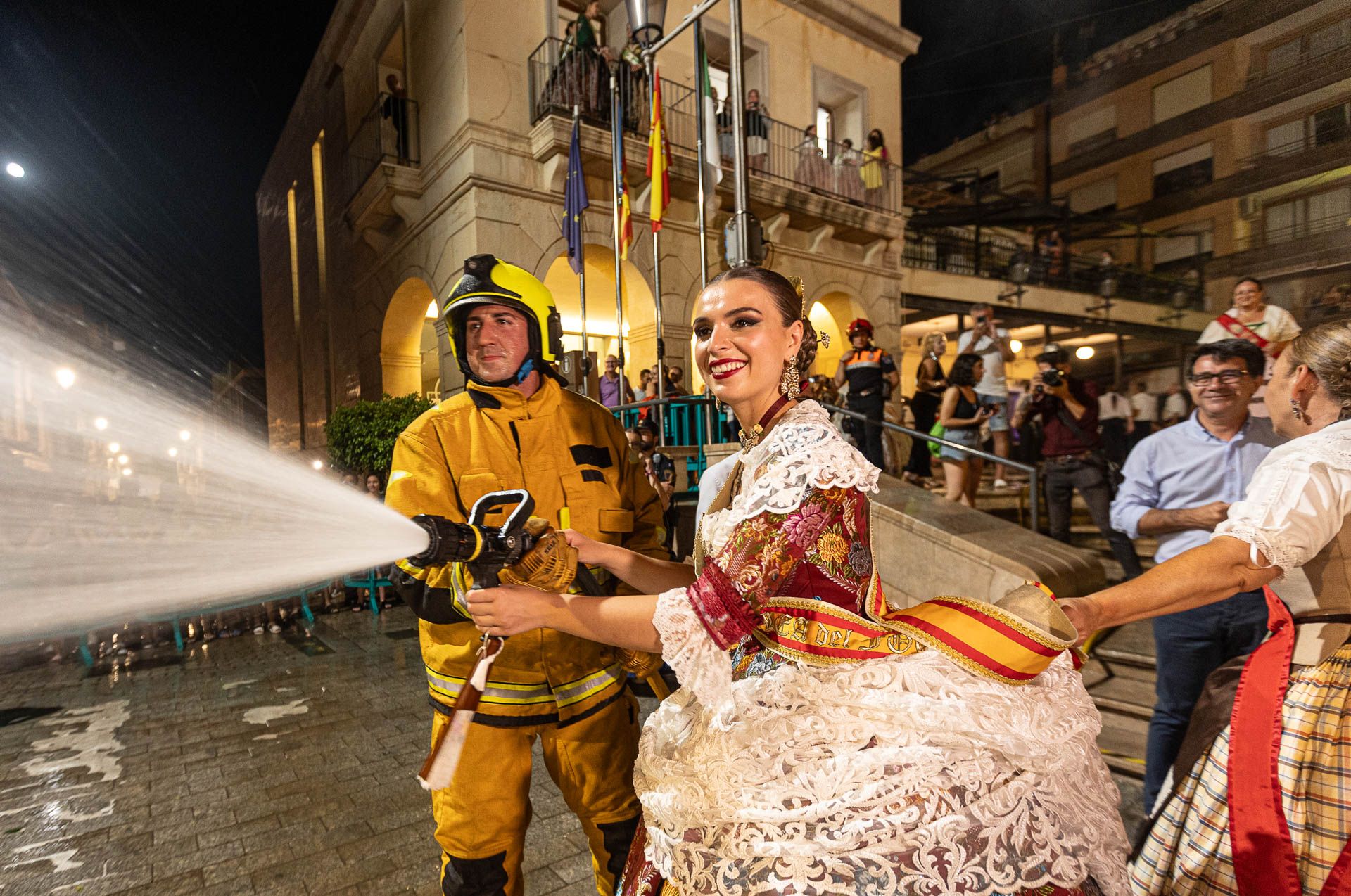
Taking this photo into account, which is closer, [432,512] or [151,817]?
[432,512]

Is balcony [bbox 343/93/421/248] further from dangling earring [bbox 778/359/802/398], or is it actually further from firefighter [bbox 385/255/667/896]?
dangling earring [bbox 778/359/802/398]

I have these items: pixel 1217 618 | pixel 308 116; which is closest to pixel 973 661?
pixel 1217 618

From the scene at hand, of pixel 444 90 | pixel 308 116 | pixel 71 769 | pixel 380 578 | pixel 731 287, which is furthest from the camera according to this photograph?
pixel 308 116

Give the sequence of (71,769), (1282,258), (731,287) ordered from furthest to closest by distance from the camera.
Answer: (1282,258) → (71,769) → (731,287)

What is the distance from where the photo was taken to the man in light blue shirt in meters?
3.15

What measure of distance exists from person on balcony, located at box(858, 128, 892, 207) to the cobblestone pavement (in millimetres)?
15945

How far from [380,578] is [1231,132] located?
40.1 feet

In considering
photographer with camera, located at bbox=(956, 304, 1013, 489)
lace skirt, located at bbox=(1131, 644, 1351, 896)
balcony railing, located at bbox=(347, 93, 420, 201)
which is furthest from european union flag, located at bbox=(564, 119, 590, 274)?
lace skirt, located at bbox=(1131, 644, 1351, 896)

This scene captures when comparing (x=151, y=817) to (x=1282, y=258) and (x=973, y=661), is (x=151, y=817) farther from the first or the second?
(x=1282, y=258)

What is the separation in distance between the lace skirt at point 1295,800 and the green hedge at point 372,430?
12314 mm

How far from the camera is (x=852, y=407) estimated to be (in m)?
7.93

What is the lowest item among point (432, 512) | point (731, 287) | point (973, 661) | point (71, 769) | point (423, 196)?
point (71, 769)

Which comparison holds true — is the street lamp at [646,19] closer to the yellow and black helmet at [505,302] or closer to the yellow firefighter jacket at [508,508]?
the yellow and black helmet at [505,302]

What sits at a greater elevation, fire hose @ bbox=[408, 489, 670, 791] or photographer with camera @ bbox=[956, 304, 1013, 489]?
photographer with camera @ bbox=[956, 304, 1013, 489]
